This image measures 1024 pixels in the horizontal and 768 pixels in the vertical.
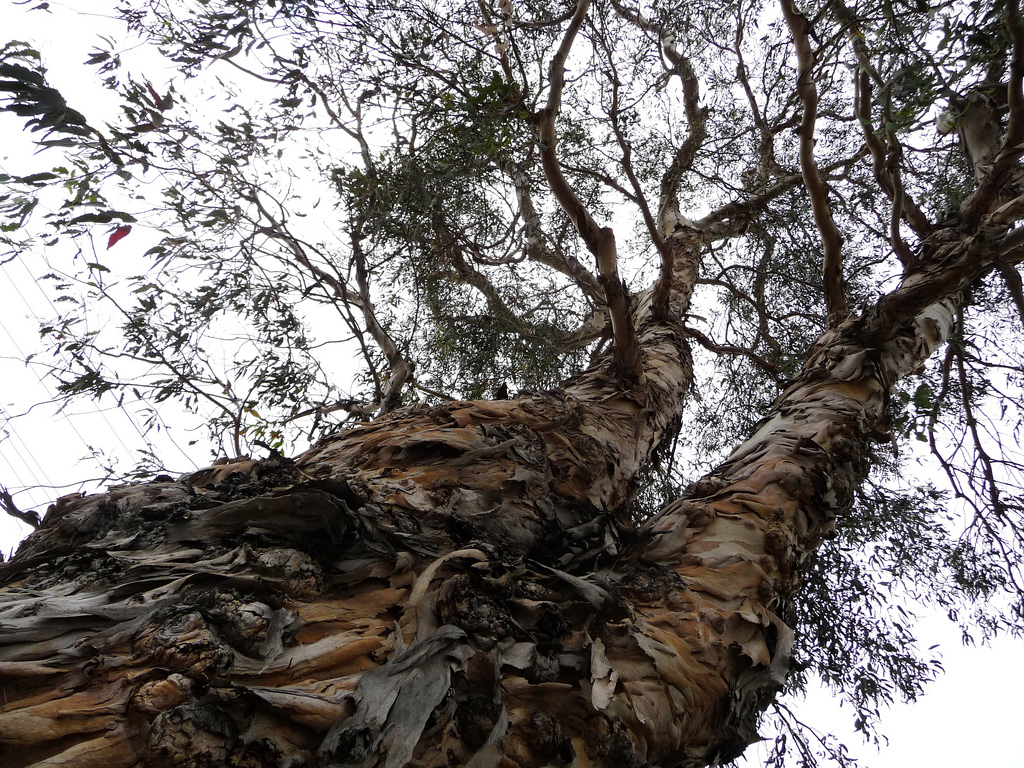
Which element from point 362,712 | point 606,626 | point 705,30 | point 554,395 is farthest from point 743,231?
point 362,712

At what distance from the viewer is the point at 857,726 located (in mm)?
4383

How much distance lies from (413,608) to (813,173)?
3167 millimetres

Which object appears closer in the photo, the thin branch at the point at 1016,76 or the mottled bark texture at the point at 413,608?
the mottled bark texture at the point at 413,608

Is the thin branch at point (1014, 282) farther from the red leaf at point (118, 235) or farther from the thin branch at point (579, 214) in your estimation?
the red leaf at point (118, 235)

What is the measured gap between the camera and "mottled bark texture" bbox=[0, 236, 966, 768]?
3.31ft

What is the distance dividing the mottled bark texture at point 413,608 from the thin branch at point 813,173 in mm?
1517

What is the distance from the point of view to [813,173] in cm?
341

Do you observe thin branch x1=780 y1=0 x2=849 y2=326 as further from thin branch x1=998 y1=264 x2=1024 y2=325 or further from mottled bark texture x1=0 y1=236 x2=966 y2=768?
mottled bark texture x1=0 y1=236 x2=966 y2=768

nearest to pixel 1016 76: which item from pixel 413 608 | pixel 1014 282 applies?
pixel 1014 282

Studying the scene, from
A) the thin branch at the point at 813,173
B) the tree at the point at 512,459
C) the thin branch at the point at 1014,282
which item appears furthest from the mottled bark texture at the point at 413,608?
the thin branch at the point at 1014,282

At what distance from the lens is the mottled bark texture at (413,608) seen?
101cm

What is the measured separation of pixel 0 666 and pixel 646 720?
1.16m

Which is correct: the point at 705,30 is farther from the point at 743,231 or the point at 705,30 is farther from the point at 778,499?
the point at 778,499

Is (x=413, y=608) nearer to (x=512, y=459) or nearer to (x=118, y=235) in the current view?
(x=512, y=459)
